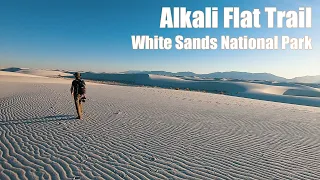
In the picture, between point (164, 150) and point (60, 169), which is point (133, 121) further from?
point (60, 169)

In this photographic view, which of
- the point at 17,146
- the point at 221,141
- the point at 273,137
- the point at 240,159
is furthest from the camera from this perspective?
the point at 273,137

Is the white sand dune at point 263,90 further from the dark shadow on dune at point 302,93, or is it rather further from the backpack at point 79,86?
the backpack at point 79,86

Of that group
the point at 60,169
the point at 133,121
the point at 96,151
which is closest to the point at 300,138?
the point at 133,121

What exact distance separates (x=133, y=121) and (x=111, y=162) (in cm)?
443

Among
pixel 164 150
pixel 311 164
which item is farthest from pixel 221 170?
pixel 311 164

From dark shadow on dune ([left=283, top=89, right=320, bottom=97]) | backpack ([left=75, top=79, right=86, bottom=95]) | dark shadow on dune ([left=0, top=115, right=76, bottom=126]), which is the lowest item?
dark shadow on dune ([left=283, top=89, right=320, bottom=97])

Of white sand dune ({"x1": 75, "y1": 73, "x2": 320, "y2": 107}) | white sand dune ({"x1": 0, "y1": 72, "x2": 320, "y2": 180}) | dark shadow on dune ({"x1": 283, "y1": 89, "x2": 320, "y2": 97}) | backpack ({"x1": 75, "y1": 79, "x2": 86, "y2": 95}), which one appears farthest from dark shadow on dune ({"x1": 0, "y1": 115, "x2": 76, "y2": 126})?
dark shadow on dune ({"x1": 283, "y1": 89, "x2": 320, "y2": 97})

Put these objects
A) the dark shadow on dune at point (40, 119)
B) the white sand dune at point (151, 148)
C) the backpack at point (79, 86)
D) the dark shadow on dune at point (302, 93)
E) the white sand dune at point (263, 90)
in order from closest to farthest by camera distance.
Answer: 1. the white sand dune at point (151, 148)
2. the dark shadow on dune at point (40, 119)
3. the backpack at point (79, 86)
4. the white sand dune at point (263, 90)
5. the dark shadow on dune at point (302, 93)

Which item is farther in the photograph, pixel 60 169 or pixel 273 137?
pixel 273 137

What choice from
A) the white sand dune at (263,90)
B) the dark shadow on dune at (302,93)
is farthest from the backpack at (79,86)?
the dark shadow on dune at (302,93)

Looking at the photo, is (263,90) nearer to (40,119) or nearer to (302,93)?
(302,93)

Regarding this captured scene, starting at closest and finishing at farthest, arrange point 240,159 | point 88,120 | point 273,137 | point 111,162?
point 111,162
point 240,159
point 273,137
point 88,120

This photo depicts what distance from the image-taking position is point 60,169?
517 cm

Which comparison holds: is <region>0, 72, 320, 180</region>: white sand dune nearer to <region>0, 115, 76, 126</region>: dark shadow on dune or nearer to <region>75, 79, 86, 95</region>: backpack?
<region>0, 115, 76, 126</region>: dark shadow on dune
